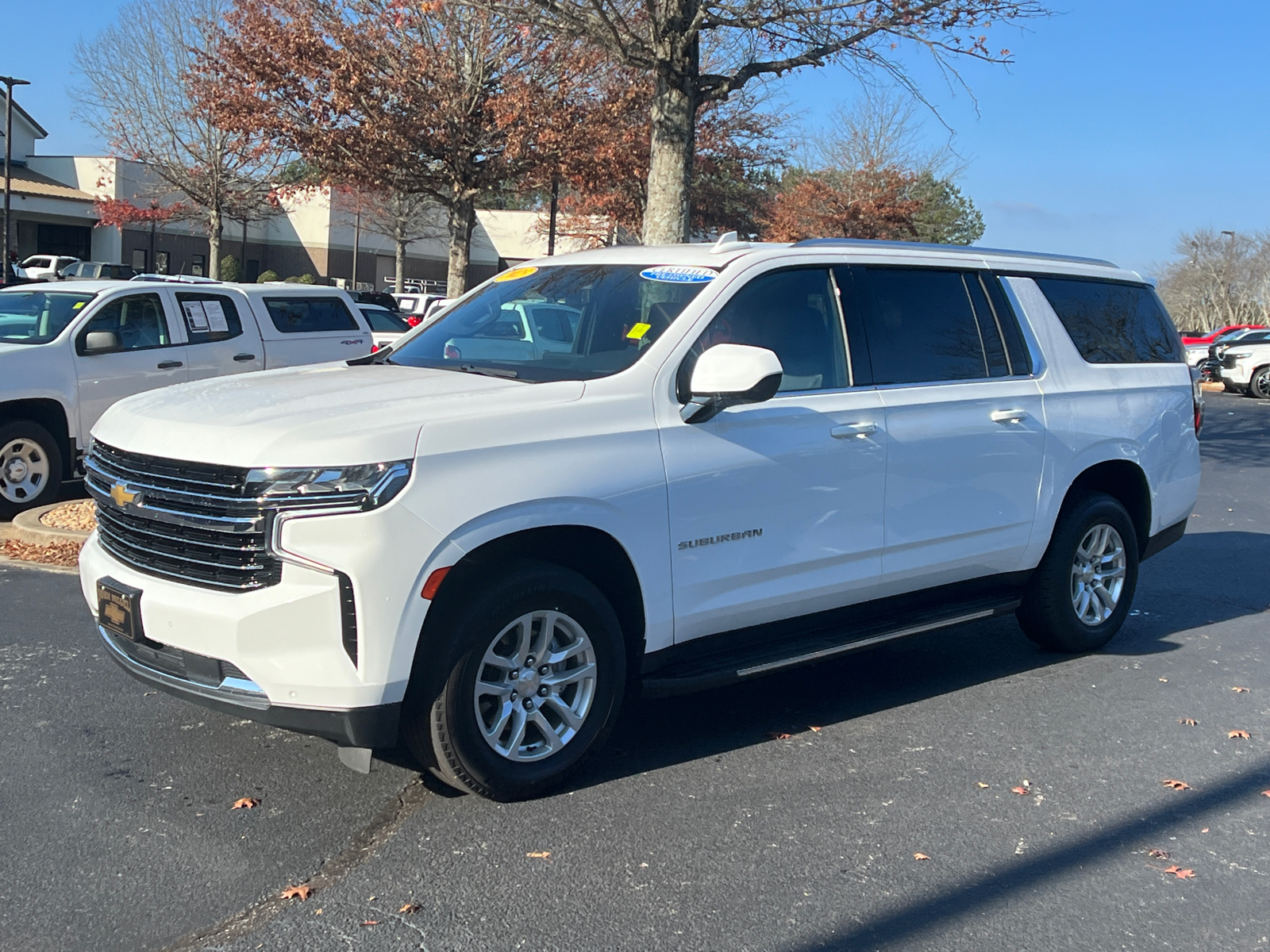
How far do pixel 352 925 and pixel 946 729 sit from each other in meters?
2.87

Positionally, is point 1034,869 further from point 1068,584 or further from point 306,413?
point 306,413

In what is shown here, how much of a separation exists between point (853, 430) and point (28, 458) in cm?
710

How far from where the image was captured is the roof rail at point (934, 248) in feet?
17.8

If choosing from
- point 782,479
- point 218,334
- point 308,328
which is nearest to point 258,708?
point 782,479

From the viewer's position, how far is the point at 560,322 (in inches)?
201

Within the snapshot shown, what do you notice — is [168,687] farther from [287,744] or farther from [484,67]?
[484,67]

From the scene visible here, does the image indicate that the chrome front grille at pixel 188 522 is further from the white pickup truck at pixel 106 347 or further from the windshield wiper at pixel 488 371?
the white pickup truck at pixel 106 347

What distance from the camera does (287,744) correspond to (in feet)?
16.0

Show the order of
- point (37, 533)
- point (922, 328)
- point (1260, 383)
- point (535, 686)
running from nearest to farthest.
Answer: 1. point (535, 686)
2. point (922, 328)
3. point (37, 533)
4. point (1260, 383)

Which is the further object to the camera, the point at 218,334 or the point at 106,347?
the point at 218,334

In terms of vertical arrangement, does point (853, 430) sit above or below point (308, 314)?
below

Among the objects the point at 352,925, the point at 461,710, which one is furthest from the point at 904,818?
the point at 352,925

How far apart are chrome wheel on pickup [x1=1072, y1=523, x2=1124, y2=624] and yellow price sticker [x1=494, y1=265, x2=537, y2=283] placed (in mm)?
3159

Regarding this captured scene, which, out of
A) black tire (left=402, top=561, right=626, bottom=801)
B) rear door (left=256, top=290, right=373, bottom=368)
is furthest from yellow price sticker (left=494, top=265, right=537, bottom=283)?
rear door (left=256, top=290, right=373, bottom=368)
